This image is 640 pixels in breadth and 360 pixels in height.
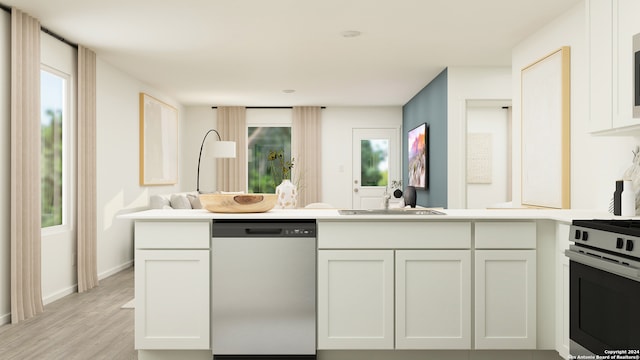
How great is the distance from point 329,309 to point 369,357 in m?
0.39

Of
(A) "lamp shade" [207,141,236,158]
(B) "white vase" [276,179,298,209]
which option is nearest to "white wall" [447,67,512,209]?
(B) "white vase" [276,179,298,209]

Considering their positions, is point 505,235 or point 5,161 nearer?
point 505,235

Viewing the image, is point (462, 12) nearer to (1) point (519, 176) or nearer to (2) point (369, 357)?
(1) point (519, 176)

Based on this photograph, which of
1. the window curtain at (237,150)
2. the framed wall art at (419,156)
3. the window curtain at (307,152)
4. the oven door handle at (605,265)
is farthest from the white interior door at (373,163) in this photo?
the oven door handle at (605,265)

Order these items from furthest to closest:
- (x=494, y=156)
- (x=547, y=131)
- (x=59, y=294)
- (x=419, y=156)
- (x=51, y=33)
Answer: (x=494, y=156) < (x=419, y=156) < (x=59, y=294) < (x=51, y=33) < (x=547, y=131)

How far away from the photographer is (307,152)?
9.41m

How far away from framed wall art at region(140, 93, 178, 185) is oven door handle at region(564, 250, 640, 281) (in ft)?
19.1

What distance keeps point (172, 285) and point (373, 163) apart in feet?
23.1

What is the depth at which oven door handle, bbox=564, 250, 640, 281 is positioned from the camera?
6.05ft

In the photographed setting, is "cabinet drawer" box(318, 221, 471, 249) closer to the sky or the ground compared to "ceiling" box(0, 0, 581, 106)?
closer to the ground

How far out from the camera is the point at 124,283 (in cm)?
543

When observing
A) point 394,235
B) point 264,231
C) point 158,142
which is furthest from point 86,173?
point 394,235

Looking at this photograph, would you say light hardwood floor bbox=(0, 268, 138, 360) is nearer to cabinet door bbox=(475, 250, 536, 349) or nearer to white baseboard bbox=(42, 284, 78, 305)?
white baseboard bbox=(42, 284, 78, 305)

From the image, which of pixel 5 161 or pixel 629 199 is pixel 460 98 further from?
pixel 5 161
